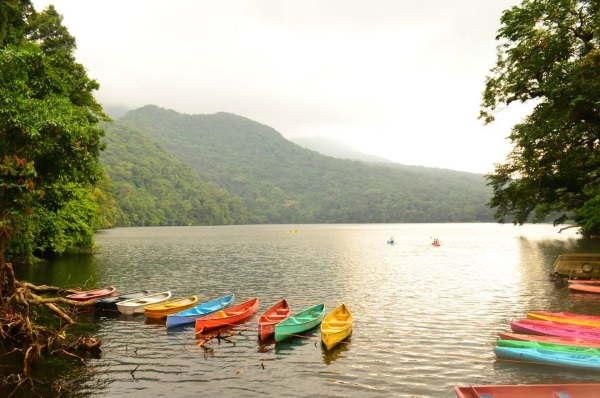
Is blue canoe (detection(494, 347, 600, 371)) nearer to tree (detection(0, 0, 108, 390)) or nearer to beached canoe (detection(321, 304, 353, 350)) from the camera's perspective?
beached canoe (detection(321, 304, 353, 350))

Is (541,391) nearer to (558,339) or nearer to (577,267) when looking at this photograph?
(558,339)

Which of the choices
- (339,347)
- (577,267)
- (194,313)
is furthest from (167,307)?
(577,267)

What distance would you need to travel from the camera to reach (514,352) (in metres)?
18.8

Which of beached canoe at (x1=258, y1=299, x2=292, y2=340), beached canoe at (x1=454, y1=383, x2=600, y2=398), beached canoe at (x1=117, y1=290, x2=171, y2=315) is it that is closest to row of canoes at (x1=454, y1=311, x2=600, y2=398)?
beached canoe at (x1=454, y1=383, x2=600, y2=398)

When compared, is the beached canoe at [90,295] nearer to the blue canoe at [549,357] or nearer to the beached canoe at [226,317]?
the beached canoe at [226,317]

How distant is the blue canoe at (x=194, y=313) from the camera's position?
24875 millimetres

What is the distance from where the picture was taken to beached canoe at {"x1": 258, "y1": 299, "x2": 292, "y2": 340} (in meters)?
22.7

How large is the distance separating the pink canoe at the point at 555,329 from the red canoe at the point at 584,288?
14748 mm

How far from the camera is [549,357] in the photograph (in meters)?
18.0

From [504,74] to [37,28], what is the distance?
173 ft

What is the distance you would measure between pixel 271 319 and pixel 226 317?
2784mm

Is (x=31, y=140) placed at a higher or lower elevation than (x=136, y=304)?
higher

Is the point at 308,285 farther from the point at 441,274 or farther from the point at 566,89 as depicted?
the point at 566,89

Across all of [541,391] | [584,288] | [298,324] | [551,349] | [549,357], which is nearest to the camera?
[541,391]
